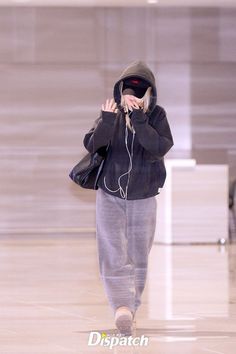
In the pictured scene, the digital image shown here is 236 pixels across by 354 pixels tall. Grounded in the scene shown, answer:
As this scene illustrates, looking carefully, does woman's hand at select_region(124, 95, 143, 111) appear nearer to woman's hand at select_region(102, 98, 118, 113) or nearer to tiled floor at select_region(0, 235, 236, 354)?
woman's hand at select_region(102, 98, 118, 113)

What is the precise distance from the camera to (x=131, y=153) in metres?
5.73

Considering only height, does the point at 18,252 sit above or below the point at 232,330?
below

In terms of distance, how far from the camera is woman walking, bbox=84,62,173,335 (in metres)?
5.62

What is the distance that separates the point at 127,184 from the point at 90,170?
0.25m

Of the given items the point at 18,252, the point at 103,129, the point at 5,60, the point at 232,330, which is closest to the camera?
the point at 103,129

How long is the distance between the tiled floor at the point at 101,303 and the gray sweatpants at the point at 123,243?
13.4 inches

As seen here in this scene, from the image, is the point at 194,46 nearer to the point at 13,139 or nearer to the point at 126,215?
the point at 13,139

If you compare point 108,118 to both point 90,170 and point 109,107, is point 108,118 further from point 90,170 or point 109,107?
point 90,170

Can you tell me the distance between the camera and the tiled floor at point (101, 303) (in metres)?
5.78

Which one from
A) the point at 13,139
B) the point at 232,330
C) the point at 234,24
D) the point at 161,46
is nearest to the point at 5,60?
the point at 13,139

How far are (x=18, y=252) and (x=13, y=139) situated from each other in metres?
3.33

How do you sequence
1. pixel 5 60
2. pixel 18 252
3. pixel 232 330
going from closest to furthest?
pixel 232 330 < pixel 18 252 < pixel 5 60

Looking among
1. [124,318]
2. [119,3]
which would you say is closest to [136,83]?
[124,318]

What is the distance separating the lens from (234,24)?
51.8 ft
